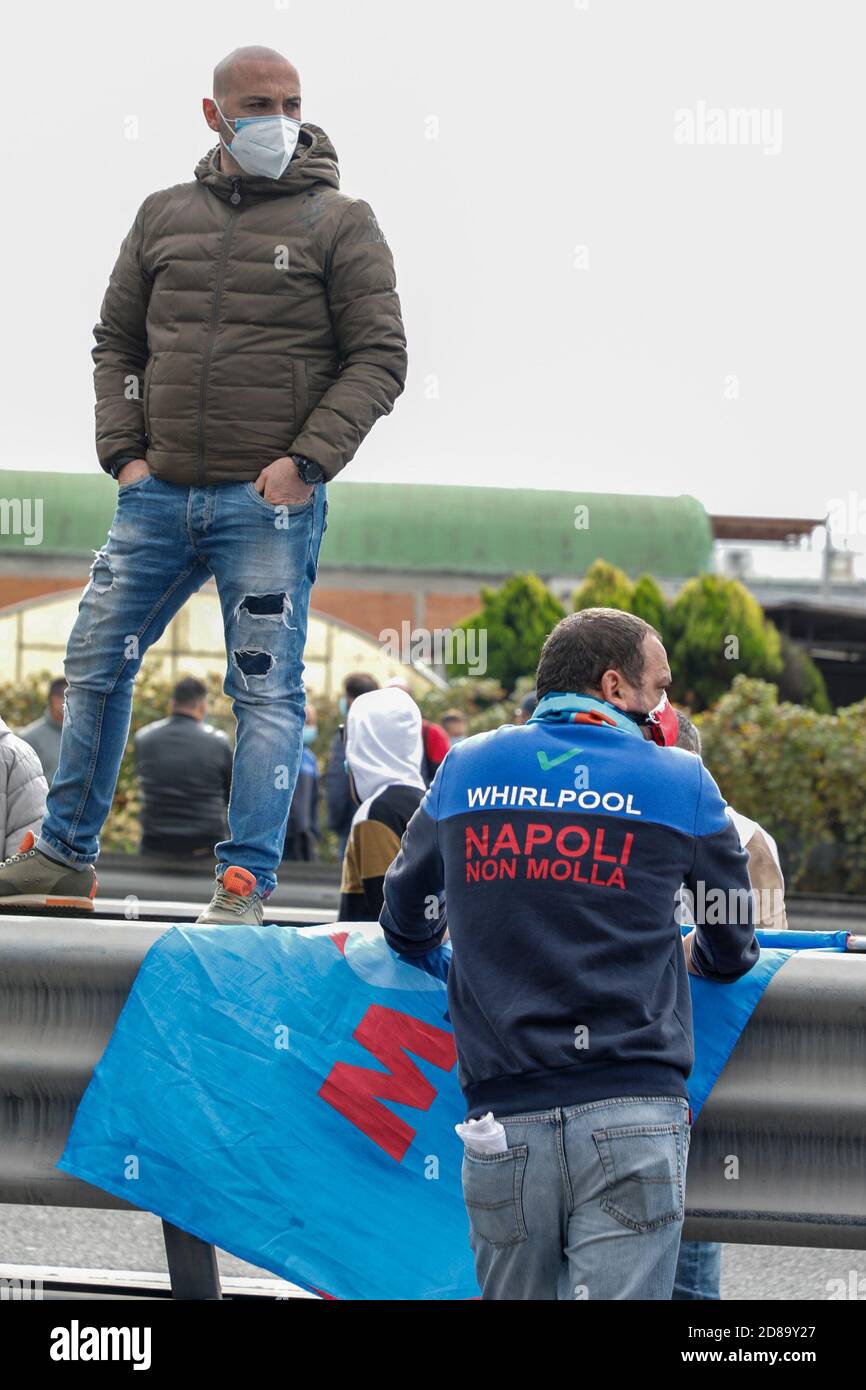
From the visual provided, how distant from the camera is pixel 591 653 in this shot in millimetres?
3299

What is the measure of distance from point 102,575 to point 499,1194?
1.89m

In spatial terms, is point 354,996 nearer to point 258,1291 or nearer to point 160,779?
point 258,1291

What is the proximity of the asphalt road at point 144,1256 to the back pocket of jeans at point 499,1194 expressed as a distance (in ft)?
6.18

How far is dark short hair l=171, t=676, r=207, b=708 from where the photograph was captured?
34.2ft

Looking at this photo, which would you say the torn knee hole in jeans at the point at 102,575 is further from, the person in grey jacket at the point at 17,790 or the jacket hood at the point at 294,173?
the person in grey jacket at the point at 17,790

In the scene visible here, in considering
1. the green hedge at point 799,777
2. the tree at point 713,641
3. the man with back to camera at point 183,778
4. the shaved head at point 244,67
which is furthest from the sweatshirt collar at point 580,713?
the tree at point 713,641

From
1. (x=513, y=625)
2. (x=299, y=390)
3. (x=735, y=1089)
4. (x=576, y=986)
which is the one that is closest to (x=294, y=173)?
(x=299, y=390)

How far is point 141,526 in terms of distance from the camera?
4.19m

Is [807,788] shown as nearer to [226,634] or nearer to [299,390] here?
[226,634]

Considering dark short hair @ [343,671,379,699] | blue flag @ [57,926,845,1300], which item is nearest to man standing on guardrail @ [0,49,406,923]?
blue flag @ [57,926,845,1300]

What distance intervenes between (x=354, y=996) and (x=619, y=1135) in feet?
2.44

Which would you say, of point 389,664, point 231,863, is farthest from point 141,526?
point 389,664

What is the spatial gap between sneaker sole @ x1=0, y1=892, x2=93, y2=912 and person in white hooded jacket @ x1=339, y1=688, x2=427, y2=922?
5.85 ft

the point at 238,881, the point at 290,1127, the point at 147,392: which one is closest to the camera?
the point at 290,1127
